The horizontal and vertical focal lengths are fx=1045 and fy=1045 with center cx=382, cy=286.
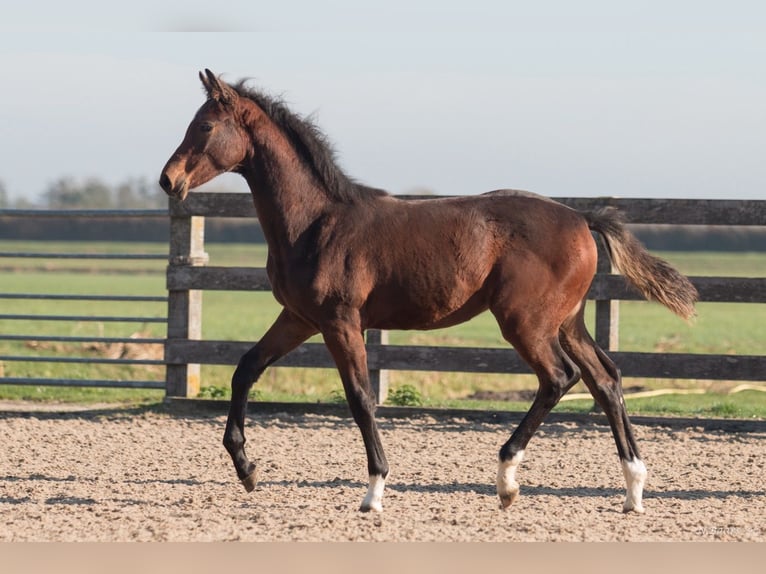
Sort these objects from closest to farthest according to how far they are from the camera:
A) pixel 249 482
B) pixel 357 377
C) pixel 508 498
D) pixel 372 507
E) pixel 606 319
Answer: pixel 372 507 < pixel 508 498 < pixel 357 377 < pixel 249 482 < pixel 606 319

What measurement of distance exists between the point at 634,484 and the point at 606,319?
3201 mm

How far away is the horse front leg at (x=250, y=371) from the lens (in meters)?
5.86

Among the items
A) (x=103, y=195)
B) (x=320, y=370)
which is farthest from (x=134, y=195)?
(x=320, y=370)

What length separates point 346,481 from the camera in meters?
6.38

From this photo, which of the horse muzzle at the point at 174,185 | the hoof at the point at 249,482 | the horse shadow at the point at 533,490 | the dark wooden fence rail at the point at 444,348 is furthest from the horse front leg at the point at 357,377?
the dark wooden fence rail at the point at 444,348

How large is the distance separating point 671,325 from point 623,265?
688 inches

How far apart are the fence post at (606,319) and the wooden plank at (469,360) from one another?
0.45ft

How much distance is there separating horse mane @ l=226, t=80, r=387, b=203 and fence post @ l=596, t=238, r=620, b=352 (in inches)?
125

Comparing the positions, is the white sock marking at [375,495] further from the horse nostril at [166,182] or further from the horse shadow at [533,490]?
the horse nostril at [166,182]

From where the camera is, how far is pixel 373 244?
18.9 ft

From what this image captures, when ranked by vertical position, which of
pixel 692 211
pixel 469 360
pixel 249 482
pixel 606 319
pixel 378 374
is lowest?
pixel 249 482

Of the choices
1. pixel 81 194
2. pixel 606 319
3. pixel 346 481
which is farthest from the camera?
pixel 81 194

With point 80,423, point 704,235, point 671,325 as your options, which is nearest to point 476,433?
point 80,423

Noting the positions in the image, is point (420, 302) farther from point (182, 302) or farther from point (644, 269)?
point (182, 302)
